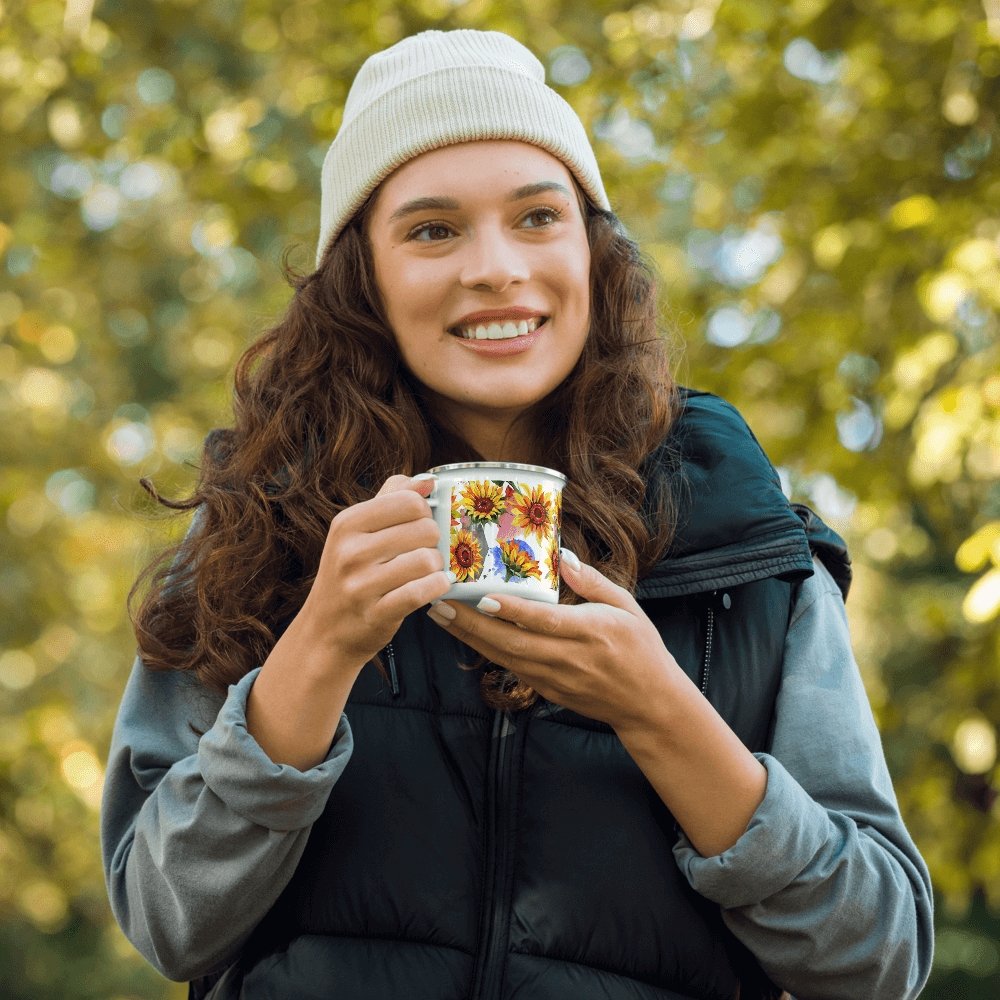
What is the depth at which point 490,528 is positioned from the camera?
182 cm

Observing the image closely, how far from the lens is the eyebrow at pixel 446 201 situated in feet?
7.66

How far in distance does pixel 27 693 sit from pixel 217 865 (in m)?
8.71

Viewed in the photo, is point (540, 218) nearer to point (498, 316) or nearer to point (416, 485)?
point (498, 316)

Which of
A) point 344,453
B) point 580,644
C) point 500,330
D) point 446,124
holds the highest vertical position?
point 446,124

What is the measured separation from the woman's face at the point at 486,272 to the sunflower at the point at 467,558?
0.53m

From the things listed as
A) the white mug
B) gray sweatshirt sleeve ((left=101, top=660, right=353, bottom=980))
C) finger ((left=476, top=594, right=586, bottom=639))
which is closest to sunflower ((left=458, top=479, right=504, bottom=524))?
the white mug

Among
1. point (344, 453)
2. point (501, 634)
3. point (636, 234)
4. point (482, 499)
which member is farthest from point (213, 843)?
point (636, 234)

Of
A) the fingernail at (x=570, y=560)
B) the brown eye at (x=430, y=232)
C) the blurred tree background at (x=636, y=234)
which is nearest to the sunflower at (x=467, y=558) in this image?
the fingernail at (x=570, y=560)

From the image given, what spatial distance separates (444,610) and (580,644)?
0.18 m

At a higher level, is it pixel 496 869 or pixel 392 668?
pixel 392 668

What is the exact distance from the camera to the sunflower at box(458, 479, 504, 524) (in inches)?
71.7

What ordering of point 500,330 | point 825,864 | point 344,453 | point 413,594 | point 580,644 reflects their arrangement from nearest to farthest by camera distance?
point 413,594 < point 580,644 < point 825,864 < point 500,330 < point 344,453

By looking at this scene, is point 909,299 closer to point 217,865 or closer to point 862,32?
point 862,32

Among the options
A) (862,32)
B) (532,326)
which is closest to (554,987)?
(532,326)
